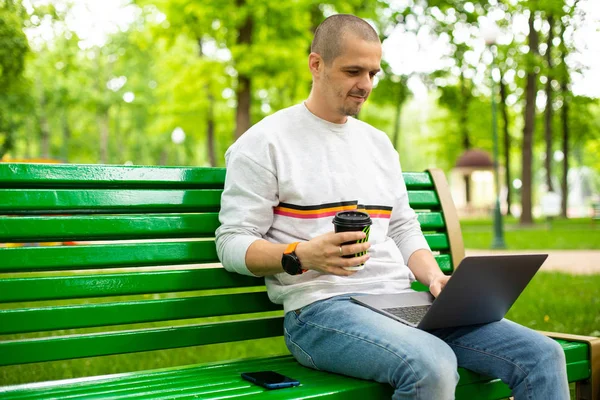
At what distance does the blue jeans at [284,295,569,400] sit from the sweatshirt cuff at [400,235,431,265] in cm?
47

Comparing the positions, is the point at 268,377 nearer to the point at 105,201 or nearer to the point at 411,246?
the point at 105,201

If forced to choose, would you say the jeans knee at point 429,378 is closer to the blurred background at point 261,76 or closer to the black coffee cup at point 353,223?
the black coffee cup at point 353,223

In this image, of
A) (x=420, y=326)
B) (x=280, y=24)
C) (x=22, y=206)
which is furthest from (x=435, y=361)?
(x=280, y=24)

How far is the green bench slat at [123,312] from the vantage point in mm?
2623

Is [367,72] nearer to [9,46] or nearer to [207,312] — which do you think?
[207,312]

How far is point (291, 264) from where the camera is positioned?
2537 millimetres

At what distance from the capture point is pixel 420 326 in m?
2.58

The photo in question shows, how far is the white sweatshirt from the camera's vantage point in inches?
109

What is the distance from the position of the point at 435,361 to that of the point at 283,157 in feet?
3.19

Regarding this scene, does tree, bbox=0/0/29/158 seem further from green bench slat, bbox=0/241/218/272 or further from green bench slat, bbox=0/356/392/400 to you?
green bench slat, bbox=0/356/392/400

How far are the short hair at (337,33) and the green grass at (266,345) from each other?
9.18 ft

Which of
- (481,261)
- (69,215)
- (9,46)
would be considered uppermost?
(9,46)

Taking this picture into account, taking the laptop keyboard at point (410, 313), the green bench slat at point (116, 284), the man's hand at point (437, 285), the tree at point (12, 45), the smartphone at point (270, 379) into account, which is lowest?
the smartphone at point (270, 379)

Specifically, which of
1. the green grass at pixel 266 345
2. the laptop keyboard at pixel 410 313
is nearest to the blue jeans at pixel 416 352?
the laptop keyboard at pixel 410 313
